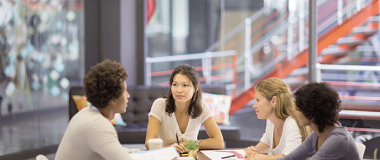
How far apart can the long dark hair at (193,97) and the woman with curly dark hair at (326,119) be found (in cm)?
90

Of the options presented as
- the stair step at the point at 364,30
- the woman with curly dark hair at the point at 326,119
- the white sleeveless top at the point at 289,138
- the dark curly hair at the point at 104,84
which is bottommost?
the white sleeveless top at the point at 289,138

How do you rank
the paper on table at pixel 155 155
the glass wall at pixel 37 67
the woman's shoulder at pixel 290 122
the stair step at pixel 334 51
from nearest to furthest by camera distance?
the paper on table at pixel 155 155, the woman's shoulder at pixel 290 122, the glass wall at pixel 37 67, the stair step at pixel 334 51

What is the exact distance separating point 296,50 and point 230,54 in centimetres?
99

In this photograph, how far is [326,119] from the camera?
1264 mm

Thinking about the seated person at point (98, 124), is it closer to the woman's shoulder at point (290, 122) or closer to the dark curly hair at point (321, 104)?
the dark curly hair at point (321, 104)

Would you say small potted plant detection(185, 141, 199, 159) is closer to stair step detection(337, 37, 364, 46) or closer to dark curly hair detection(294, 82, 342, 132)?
dark curly hair detection(294, 82, 342, 132)

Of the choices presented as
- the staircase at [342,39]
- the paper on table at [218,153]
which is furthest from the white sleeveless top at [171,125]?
the staircase at [342,39]

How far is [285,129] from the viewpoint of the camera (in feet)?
5.41

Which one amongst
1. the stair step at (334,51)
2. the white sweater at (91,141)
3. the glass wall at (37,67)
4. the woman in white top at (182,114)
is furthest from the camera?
the stair step at (334,51)

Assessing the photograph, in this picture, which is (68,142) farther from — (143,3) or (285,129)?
(143,3)

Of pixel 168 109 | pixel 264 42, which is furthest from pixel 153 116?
pixel 264 42

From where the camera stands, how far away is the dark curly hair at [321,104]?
1.25 m

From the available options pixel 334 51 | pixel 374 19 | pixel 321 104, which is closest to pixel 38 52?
pixel 321 104

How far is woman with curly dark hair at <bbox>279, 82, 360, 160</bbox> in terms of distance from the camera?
1229 mm
